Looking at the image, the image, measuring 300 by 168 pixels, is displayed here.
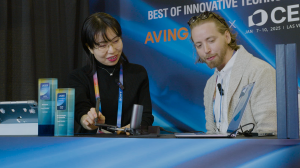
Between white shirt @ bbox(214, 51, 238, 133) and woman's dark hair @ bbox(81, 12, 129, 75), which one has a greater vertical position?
woman's dark hair @ bbox(81, 12, 129, 75)

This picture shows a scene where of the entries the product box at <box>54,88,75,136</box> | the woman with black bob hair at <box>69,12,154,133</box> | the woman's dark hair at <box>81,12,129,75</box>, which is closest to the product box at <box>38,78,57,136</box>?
the product box at <box>54,88,75,136</box>

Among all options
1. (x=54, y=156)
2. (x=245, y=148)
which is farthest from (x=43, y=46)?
(x=245, y=148)

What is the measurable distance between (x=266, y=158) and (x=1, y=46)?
7.90 ft

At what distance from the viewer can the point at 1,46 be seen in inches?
104

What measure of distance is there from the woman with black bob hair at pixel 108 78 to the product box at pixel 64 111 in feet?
1.72

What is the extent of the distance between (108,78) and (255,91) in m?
0.93

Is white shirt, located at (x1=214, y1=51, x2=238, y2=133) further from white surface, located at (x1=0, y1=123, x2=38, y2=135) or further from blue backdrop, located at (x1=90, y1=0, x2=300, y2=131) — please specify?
white surface, located at (x1=0, y1=123, x2=38, y2=135)

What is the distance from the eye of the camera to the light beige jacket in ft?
5.74

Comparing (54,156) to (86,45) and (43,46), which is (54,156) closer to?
(86,45)

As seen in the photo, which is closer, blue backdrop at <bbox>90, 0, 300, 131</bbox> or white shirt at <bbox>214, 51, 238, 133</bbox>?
white shirt at <bbox>214, 51, 238, 133</bbox>

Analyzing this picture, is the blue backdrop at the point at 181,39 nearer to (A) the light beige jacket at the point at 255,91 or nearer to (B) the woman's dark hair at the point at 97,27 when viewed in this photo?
(A) the light beige jacket at the point at 255,91

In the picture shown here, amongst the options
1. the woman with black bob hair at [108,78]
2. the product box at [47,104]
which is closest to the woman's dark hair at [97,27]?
the woman with black bob hair at [108,78]

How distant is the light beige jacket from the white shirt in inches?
2.0

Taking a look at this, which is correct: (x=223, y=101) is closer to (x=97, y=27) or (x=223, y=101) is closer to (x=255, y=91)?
(x=255, y=91)
